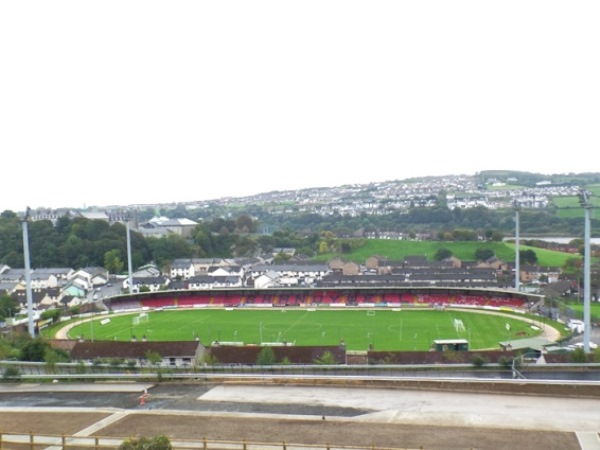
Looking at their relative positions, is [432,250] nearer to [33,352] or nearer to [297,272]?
[297,272]

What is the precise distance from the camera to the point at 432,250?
6366cm

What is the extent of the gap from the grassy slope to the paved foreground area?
43.8 metres

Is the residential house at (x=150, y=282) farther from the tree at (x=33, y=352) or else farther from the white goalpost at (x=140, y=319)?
the tree at (x=33, y=352)

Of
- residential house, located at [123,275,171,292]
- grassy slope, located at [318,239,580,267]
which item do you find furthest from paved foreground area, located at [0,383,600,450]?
grassy slope, located at [318,239,580,267]

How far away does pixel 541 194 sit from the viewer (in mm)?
112688

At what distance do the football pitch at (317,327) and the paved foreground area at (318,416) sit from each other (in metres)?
12.7

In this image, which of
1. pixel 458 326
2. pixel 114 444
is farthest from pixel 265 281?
pixel 114 444

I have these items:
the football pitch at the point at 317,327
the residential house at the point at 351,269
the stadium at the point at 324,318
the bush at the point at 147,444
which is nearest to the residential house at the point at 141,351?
the stadium at the point at 324,318

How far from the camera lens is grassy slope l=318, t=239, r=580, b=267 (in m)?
55.8

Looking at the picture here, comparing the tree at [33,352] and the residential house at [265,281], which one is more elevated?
the tree at [33,352]

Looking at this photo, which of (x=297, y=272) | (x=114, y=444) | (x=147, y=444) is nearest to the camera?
(x=147, y=444)

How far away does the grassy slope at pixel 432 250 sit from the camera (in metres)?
Answer: 55.8

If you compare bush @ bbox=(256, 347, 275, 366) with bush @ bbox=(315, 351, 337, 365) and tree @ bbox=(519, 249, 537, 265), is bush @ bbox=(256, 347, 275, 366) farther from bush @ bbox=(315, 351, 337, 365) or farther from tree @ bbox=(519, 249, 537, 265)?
tree @ bbox=(519, 249, 537, 265)

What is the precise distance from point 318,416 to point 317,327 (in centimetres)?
2014
